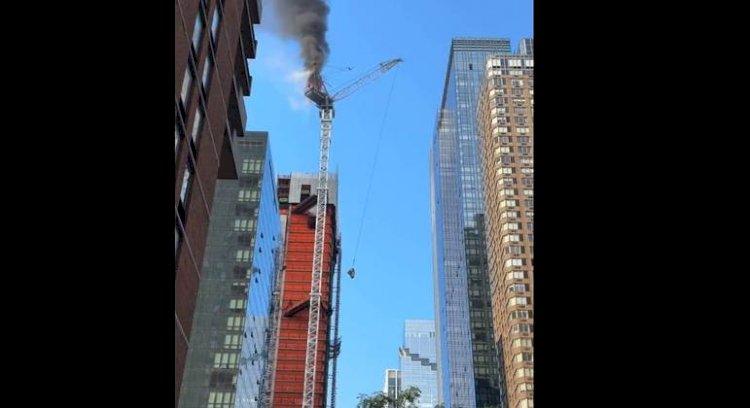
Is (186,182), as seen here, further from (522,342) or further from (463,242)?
(463,242)

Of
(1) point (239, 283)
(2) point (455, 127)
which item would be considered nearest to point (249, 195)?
(1) point (239, 283)

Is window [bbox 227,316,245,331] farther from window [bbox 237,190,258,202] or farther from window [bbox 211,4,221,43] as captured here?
window [bbox 211,4,221,43]

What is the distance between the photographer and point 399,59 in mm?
147125

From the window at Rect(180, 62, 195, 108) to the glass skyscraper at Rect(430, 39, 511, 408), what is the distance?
112 m

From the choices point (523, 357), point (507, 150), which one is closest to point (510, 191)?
point (507, 150)

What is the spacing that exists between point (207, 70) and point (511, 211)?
8771cm

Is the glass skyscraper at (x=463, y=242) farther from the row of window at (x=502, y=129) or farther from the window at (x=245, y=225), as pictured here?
the window at (x=245, y=225)

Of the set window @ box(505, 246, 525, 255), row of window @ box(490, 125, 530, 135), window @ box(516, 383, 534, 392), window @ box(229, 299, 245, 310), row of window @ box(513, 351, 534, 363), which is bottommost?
window @ box(516, 383, 534, 392)

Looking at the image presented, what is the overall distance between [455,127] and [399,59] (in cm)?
2978

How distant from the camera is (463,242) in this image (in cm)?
15700


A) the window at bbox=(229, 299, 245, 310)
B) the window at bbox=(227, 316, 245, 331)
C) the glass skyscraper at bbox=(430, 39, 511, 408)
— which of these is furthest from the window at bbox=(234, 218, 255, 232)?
the glass skyscraper at bbox=(430, 39, 511, 408)

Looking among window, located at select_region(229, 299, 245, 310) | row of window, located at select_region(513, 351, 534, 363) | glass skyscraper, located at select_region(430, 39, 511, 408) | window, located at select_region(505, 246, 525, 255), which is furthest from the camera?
glass skyscraper, located at select_region(430, 39, 511, 408)

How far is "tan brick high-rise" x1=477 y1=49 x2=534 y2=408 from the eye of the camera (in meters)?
106
